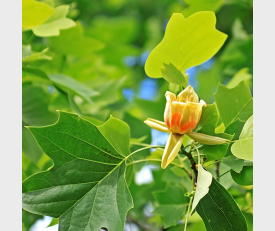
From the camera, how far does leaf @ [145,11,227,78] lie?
761mm

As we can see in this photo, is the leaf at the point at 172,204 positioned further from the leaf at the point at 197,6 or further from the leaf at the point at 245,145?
the leaf at the point at 197,6

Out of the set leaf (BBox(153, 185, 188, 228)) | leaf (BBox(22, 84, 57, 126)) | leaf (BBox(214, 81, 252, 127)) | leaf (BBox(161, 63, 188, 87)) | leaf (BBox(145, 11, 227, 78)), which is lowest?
leaf (BBox(153, 185, 188, 228))

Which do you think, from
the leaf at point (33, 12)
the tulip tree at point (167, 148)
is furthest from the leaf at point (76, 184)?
the leaf at point (33, 12)

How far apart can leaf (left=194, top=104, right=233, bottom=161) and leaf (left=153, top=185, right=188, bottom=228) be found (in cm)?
33

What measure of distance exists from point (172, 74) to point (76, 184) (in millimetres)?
357

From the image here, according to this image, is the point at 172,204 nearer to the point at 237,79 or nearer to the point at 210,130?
the point at 210,130

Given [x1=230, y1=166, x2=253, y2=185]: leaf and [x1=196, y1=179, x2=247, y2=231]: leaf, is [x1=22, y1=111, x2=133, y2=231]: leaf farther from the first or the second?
[x1=230, y1=166, x2=253, y2=185]: leaf

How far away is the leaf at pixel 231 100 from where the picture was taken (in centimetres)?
91

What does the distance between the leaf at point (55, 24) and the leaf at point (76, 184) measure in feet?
1.50

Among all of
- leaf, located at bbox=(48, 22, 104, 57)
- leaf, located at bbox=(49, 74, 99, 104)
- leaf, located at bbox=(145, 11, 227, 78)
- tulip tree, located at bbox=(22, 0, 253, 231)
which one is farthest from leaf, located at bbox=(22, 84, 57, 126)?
leaf, located at bbox=(145, 11, 227, 78)

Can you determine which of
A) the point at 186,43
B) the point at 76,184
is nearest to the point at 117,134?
the point at 76,184

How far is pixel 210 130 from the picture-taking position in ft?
2.51

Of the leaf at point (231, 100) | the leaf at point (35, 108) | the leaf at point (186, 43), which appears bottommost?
the leaf at point (35, 108)

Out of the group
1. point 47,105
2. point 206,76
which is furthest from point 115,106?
point 206,76
